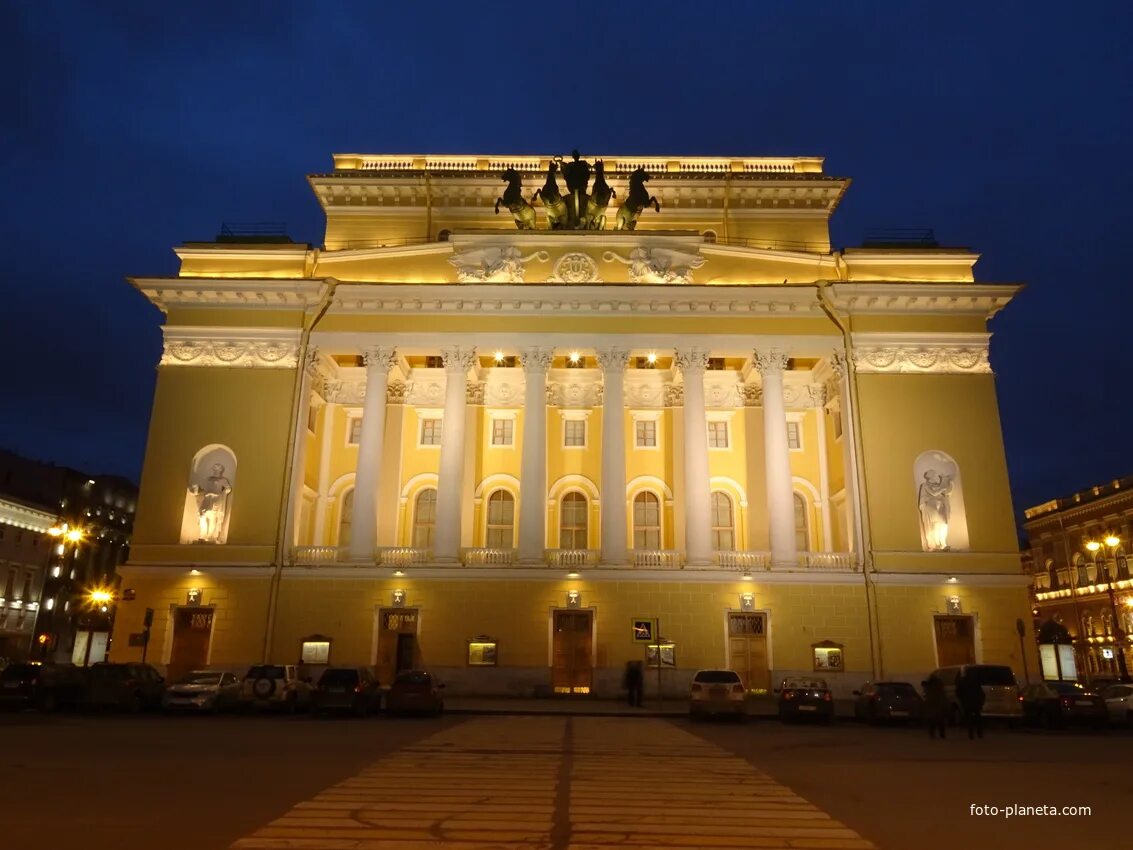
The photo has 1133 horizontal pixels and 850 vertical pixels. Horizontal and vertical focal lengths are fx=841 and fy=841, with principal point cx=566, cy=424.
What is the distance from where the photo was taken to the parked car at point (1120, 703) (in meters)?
22.9

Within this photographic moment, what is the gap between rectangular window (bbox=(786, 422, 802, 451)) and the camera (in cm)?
3516

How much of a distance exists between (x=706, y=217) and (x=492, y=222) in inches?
378

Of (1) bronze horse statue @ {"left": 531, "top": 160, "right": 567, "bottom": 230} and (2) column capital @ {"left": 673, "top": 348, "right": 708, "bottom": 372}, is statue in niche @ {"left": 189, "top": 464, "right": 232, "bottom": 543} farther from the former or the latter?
(2) column capital @ {"left": 673, "top": 348, "right": 708, "bottom": 372}

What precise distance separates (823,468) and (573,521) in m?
10.4

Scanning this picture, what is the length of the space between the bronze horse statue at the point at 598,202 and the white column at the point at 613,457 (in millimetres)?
5840

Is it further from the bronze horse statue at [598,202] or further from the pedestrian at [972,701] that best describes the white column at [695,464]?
the pedestrian at [972,701]

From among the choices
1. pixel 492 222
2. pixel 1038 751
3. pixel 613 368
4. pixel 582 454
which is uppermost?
pixel 492 222

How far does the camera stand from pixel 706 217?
37.7m

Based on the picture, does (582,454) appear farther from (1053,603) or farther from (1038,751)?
(1053,603)

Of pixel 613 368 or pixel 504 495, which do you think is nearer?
pixel 613 368

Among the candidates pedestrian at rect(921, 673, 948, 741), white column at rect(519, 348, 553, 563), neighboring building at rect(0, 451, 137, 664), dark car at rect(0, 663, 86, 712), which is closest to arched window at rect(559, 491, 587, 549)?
white column at rect(519, 348, 553, 563)

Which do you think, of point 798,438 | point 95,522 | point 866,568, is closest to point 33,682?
point 866,568

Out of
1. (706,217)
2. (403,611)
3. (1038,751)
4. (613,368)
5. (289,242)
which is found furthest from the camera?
(706,217)

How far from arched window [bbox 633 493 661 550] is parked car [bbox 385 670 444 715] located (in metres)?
14.1
